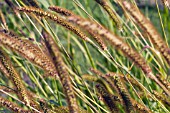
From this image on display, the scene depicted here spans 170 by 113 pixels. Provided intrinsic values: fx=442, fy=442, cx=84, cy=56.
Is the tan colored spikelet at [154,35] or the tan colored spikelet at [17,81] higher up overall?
the tan colored spikelet at [17,81]

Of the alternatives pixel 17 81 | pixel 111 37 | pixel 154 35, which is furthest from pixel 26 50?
pixel 154 35

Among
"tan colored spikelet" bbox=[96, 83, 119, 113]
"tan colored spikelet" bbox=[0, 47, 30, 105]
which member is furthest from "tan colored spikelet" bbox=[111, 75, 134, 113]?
"tan colored spikelet" bbox=[0, 47, 30, 105]

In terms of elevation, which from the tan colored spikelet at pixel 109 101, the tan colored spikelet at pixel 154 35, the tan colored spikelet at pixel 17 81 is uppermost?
the tan colored spikelet at pixel 17 81

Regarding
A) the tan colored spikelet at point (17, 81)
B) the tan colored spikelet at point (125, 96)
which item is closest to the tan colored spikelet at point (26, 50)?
the tan colored spikelet at point (17, 81)

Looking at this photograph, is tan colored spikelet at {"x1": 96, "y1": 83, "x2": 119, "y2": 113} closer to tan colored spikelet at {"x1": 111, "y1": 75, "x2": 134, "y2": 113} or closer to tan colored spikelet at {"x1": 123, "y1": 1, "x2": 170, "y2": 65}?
tan colored spikelet at {"x1": 111, "y1": 75, "x2": 134, "y2": 113}

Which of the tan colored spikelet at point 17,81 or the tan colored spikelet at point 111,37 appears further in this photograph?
the tan colored spikelet at point 17,81

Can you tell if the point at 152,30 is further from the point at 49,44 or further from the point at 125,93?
the point at 49,44

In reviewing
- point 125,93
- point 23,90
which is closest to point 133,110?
point 125,93

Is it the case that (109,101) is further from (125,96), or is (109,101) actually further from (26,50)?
(26,50)

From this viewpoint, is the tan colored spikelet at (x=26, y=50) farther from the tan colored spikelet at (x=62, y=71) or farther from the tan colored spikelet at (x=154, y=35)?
the tan colored spikelet at (x=154, y=35)
